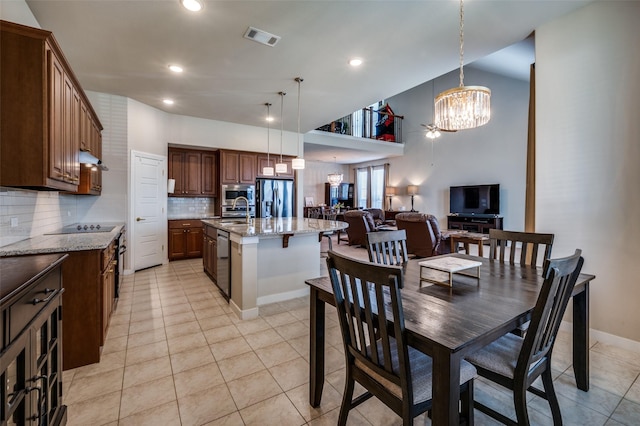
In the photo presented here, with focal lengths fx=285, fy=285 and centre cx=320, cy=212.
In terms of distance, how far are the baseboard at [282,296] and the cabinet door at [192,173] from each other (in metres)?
3.50

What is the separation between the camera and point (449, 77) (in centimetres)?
890

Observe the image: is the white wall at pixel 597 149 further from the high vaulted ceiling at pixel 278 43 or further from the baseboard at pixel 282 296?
the baseboard at pixel 282 296

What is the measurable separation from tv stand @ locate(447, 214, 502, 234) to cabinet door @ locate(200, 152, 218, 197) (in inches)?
263

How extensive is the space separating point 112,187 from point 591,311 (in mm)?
6306

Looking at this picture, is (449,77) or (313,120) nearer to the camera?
(313,120)

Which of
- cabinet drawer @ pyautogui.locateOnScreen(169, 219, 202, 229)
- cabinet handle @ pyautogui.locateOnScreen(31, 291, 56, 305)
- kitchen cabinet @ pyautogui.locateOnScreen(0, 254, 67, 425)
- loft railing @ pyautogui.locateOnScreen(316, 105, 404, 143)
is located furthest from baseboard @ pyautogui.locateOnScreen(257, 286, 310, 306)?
loft railing @ pyautogui.locateOnScreen(316, 105, 404, 143)

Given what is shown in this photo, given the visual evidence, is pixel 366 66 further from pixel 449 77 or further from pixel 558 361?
pixel 449 77

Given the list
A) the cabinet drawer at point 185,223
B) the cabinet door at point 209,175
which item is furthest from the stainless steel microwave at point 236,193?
the cabinet drawer at point 185,223

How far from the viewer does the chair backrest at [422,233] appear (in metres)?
5.23

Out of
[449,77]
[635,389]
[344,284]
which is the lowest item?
[635,389]

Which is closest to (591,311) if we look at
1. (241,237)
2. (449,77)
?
(241,237)

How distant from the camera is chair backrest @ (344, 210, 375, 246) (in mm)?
6664

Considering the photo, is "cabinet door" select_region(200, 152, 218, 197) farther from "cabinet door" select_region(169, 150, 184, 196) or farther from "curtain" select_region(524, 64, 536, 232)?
"curtain" select_region(524, 64, 536, 232)

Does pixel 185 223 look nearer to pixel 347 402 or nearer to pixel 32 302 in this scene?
pixel 32 302
